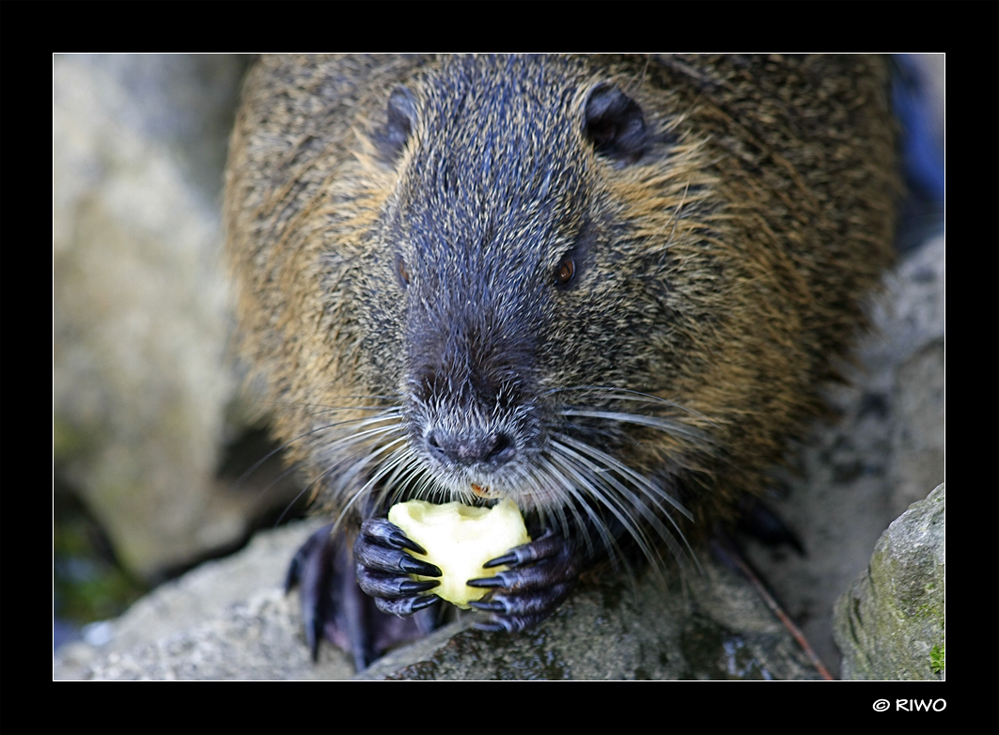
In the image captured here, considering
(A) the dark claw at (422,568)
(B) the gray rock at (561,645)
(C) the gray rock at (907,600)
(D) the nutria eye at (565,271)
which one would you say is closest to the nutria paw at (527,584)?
(A) the dark claw at (422,568)

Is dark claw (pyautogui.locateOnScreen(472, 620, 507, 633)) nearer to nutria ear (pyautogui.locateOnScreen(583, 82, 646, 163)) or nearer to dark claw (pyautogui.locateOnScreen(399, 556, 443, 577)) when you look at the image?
dark claw (pyautogui.locateOnScreen(399, 556, 443, 577))

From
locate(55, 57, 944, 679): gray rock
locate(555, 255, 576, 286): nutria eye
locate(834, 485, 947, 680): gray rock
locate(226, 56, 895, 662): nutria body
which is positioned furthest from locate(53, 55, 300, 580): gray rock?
locate(834, 485, 947, 680): gray rock

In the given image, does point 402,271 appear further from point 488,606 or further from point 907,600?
point 907,600

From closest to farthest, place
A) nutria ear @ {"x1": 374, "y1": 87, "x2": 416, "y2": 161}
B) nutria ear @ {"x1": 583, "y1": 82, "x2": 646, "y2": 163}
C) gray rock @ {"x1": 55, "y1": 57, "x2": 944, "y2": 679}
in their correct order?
nutria ear @ {"x1": 583, "y1": 82, "x2": 646, "y2": 163} < nutria ear @ {"x1": 374, "y1": 87, "x2": 416, "y2": 161} < gray rock @ {"x1": 55, "y1": 57, "x2": 944, "y2": 679}

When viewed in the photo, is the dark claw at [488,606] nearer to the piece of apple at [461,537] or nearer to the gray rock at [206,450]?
the piece of apple at [461,537]

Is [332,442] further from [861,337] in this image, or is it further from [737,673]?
[861,337]

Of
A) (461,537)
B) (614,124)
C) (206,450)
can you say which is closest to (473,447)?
(461,537)
